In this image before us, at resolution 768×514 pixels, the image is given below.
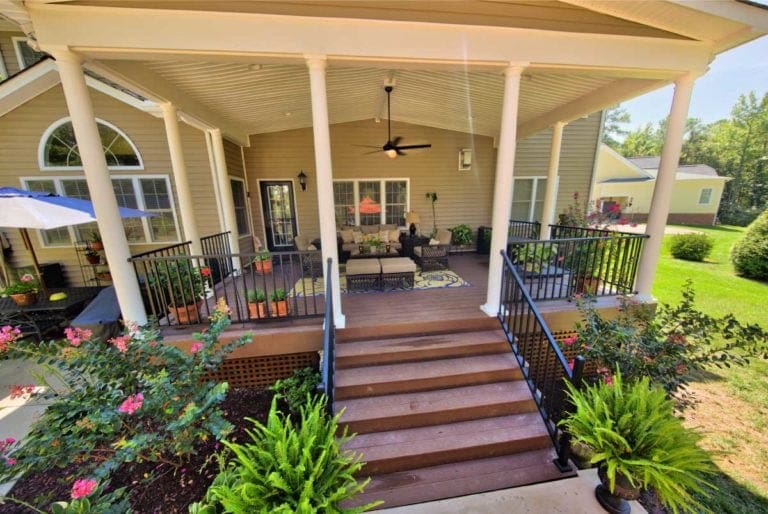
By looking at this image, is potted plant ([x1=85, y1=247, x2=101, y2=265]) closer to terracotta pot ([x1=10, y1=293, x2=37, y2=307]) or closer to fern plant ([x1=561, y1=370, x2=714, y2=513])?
terracotta pot ([x1=10, y1=293, x2=37, y2=307])

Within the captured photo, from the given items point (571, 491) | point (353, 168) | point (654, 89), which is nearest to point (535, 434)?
point (571, 491)

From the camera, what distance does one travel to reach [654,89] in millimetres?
4027

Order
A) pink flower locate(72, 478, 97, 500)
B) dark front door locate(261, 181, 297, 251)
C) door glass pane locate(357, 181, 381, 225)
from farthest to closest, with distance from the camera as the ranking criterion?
door glass pane locate(357, 181, 381, 225), dark front door locate(261, 181, 297, 251), pink flower locate(72, 478, 97, 500)

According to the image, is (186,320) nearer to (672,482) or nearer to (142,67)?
(142,67)

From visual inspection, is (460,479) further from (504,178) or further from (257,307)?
(504,178)

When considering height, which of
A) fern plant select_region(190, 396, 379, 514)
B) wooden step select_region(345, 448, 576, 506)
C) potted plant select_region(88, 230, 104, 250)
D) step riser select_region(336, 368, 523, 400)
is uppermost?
potted plant select_region(88, 230, 104, 250)

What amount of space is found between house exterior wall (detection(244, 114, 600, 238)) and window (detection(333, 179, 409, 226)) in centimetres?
21

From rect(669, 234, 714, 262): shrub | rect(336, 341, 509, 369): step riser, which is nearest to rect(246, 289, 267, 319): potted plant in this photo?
rect(336, 341, 509, 369): step riser

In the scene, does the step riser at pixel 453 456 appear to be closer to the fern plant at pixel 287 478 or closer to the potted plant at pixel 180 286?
the fern plant at pixel 287 478

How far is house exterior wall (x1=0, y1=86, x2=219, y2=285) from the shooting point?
5.76 meters

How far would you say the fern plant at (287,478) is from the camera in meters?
1.62

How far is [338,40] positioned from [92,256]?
23.7ft

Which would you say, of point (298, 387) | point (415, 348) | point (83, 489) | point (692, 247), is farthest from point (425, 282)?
point (692, 247)

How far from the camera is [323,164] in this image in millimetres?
3184
